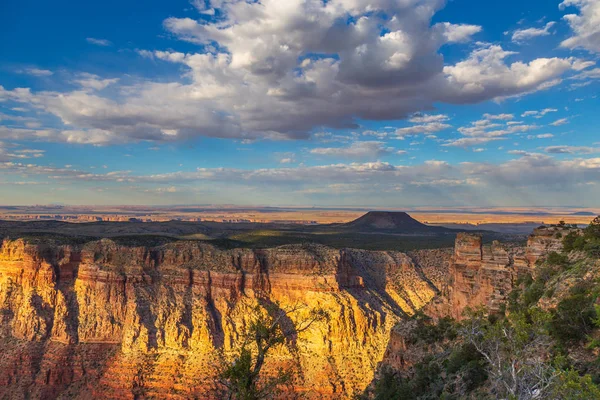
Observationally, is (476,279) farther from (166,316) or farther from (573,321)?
(166,316)

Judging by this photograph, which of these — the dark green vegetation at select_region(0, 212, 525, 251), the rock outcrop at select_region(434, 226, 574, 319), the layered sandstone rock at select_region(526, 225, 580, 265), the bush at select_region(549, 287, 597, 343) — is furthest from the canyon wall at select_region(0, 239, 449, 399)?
the bush at select_region(549, 287, 597, 343)

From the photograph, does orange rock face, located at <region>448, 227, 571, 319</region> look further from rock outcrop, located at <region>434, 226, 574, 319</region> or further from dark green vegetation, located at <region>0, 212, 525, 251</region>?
dark green vegetation, located at <region>0, 212, 525, 251</region>

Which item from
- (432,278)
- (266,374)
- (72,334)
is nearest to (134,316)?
(72,334)

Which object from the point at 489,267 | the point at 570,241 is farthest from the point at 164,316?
the point at 570,241

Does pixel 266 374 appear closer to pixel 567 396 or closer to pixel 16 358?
pixel 16 358

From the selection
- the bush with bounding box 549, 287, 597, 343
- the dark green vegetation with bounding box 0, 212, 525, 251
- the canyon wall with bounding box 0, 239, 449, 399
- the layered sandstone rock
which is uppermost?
the layered sandstone rock

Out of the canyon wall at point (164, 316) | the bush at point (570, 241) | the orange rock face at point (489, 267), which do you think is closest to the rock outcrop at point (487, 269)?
the orange rock face at point (489, 267)
